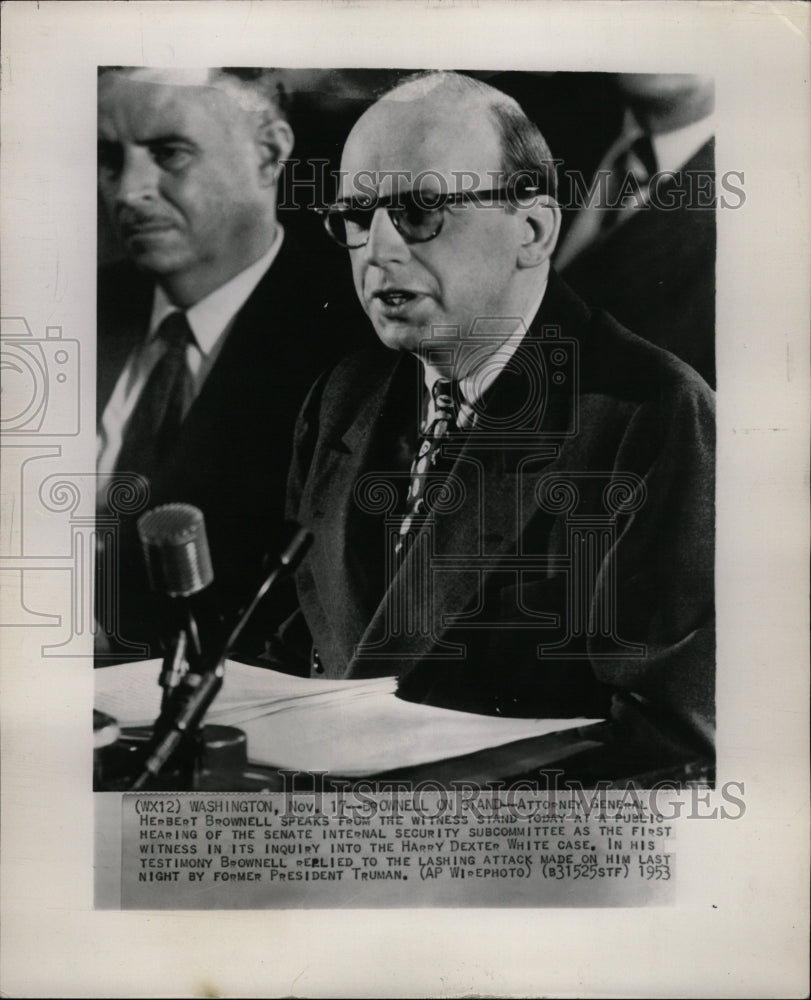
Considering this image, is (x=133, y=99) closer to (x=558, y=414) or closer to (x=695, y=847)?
(x=558, y=414)

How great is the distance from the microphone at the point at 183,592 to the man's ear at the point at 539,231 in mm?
679

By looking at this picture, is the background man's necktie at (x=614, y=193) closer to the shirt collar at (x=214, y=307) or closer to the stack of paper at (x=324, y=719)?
the shirt collar at (x=214, y=307)

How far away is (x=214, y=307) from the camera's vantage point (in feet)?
4.65

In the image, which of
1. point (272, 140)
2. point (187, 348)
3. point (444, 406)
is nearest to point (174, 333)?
point (187, 348)

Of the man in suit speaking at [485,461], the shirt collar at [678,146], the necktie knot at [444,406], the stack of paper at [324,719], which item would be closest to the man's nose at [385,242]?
the man in suit speaking at [485,461]

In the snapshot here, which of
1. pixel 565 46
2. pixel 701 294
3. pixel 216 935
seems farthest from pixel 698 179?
pixel 216 935

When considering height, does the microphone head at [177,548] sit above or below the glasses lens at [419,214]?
below

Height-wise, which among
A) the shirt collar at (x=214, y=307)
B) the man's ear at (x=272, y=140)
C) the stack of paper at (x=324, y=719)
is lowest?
the stack of paper at (x=324, y=719)

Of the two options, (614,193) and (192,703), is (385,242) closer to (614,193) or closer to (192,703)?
(614,193)

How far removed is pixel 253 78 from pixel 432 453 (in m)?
0.67

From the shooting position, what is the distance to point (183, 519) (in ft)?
4.55

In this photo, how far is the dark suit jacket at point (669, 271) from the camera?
1.42 m

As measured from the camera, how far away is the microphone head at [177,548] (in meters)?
1.39

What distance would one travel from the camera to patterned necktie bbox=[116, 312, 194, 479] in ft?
4.58
